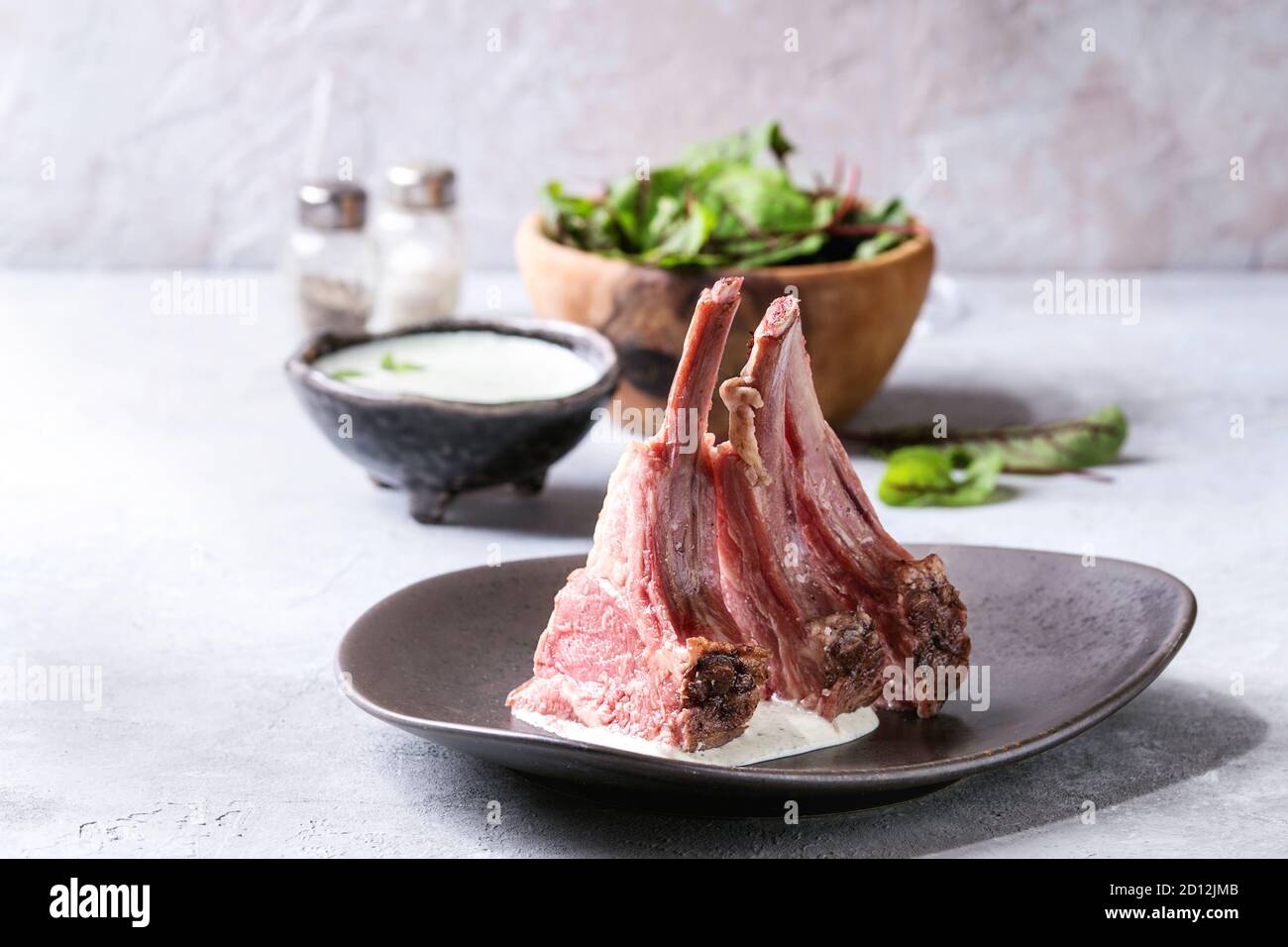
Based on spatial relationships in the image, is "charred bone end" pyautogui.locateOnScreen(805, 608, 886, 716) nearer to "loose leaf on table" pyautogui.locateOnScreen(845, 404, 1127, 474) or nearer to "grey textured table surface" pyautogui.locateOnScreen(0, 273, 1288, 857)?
"grey textured table surface" pyautogui.locateOnScreen(0, 273, 1288, 857)

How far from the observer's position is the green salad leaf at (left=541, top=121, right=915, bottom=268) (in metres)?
3.14

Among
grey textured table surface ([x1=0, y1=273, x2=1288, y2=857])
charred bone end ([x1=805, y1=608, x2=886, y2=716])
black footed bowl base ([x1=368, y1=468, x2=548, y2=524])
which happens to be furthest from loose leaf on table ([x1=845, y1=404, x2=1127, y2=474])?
charred bone end ([x1=805, y1=608, x2=886, y2=716])

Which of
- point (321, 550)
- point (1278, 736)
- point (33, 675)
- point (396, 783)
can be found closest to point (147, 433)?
point (321, 550)

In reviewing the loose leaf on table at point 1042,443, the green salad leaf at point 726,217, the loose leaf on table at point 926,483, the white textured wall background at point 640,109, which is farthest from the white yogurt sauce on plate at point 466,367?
the white textured wall background at point 640,109

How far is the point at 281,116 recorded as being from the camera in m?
4.44

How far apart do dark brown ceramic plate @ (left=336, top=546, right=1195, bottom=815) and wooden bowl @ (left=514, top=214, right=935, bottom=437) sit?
86 cm

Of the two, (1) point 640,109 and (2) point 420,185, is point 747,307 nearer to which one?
(2) point 420,185

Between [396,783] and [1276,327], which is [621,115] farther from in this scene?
[396,783]

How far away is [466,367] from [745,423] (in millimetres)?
1193

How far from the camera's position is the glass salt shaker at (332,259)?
3.55m

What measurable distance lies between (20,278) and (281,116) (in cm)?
86

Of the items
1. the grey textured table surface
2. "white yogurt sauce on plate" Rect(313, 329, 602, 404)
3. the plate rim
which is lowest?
the grey textured table surface

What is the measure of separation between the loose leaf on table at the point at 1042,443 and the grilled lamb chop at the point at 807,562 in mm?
1226

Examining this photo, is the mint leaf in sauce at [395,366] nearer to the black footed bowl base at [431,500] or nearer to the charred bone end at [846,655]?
the black footed bowl base at [431,500]
